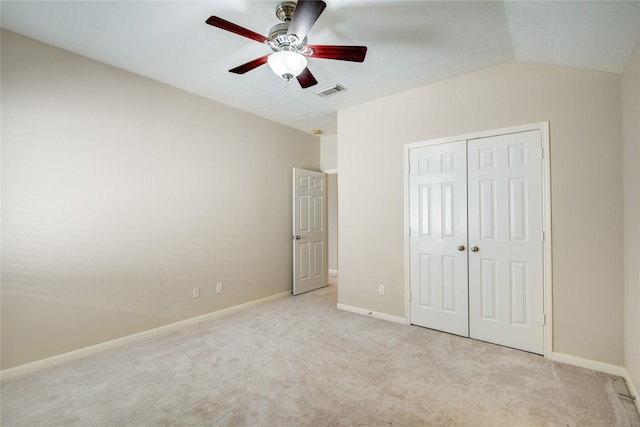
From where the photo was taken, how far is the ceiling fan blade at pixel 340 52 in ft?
6.54

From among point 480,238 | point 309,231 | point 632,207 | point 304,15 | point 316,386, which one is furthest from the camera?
point 309,231

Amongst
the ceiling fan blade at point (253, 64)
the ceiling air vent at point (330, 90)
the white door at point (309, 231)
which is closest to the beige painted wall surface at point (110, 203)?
the white door at point (309, 231)

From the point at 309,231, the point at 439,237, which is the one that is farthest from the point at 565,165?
the point at 309,231

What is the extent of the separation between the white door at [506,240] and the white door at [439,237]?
97mm

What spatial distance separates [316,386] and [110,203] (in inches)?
100

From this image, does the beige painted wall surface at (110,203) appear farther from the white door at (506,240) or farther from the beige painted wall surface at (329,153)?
the white door at (506,240)

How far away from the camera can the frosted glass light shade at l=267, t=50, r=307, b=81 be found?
1.97 metres

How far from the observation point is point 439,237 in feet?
10.7

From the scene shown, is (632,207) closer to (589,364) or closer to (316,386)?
(589,364)

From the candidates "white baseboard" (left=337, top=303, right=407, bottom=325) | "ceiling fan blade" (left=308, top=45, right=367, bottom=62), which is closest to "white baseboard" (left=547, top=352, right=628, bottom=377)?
"white baseboard" (left=337, top=303, right=407, bottom=325)

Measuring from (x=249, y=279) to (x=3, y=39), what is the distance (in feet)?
10.9

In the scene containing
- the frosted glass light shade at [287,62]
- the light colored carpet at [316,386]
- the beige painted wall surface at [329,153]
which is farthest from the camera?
the beige painted wall surface at [329,153]

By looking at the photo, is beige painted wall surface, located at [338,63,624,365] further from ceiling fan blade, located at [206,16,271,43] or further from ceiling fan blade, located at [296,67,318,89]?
ceiling fan blade, located at [206,16,271,43]

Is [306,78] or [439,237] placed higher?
[306,78]
